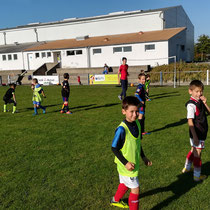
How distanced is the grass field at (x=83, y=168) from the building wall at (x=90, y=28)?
1237 inches

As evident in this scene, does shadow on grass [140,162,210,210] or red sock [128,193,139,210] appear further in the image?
shadow on grass [140,162,210,210]

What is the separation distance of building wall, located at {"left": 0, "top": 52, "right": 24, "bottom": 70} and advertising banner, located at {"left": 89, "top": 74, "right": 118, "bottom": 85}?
1905cm

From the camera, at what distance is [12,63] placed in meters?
41.2

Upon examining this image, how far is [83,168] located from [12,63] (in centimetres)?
4041

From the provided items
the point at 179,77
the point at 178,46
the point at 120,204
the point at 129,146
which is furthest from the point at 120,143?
the point at 178,46

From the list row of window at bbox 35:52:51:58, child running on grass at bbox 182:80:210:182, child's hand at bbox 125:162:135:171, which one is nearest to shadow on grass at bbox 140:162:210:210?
child running on grass at bbox 182:80:210:182

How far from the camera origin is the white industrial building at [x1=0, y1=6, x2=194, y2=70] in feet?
102

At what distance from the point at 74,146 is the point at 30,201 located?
2524mm

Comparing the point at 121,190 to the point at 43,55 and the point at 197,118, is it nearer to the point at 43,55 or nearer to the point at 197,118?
the point at 197,118

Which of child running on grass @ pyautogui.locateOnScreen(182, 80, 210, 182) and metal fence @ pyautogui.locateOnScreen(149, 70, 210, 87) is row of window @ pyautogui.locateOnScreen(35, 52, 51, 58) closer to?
metal fence @ pyautogui.locateOnScreen(149, 70, 210, 87)

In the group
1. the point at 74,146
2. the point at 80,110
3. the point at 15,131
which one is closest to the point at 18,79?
the point at 80,110

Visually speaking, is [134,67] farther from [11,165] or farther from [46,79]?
[11,165]

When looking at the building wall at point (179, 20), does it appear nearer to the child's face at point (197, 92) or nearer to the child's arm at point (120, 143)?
the child's face at point (197, 92)

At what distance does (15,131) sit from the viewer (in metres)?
8.02
